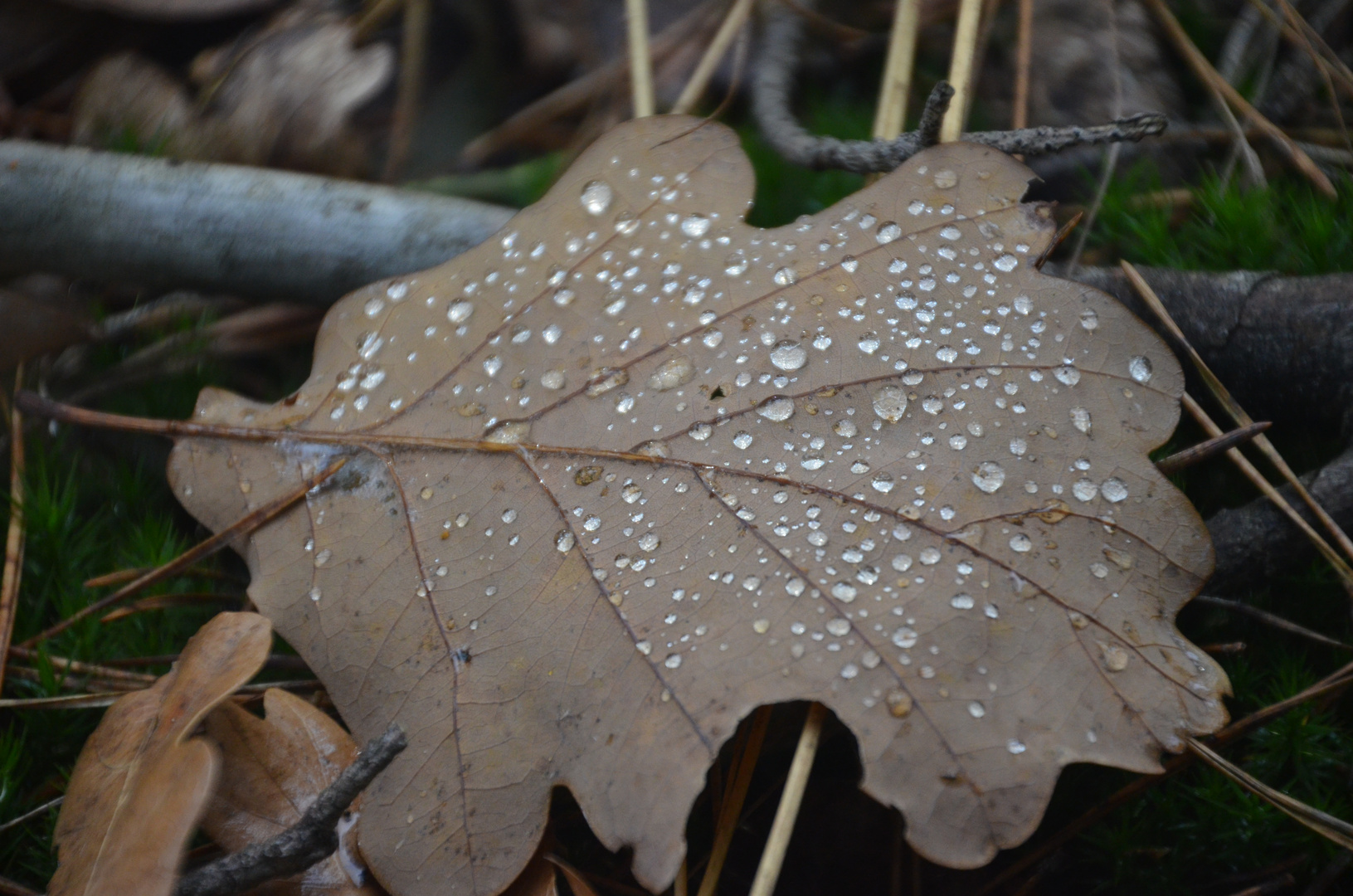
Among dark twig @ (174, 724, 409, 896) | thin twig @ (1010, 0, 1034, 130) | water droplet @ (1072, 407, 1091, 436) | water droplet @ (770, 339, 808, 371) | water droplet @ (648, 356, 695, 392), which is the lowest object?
dark twig @ (174, 724, 409, 896)

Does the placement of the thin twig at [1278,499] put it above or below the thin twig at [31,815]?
above

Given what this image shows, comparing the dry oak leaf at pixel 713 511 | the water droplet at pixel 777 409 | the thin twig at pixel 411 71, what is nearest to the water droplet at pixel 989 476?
the dry oak leaf at pixel 713 511

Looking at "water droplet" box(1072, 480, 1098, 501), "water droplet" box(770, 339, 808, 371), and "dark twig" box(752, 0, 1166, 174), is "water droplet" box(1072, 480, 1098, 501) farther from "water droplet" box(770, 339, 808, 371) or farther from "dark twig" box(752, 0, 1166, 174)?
"dark twig" box(752, 0, 1166, 174)

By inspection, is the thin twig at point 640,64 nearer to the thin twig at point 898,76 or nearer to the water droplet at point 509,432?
the thin twig at point 898,76

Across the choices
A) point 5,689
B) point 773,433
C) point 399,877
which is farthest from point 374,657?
point 5,689

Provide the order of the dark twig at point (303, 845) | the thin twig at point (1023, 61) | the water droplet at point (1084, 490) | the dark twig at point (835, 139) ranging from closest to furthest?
1. the dark twig at point (303, 845)
2. the water droplet at point (1084, 490)
3. the dark twig at point (835, 139)
4. the thin twig at point (1023, 61)

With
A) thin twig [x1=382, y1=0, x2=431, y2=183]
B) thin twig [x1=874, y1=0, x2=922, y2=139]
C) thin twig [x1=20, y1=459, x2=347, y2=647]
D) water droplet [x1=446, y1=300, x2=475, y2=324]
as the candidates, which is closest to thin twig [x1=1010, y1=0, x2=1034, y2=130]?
thin twig [x1=874, y1=0, x2=922, y2=139]
